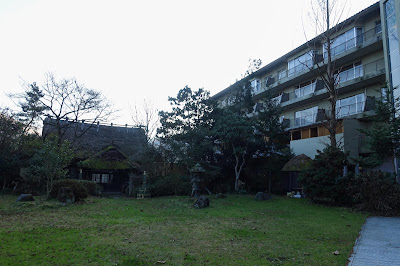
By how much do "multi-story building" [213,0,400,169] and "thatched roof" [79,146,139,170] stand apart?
36.9 ft

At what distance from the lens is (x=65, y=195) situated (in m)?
13.5

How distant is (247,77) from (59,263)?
22164 mm

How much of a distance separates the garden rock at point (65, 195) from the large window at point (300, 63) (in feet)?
67.3

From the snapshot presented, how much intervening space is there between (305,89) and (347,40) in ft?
16.4

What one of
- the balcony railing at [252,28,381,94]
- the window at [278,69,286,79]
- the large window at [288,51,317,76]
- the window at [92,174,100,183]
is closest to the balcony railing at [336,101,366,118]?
the balcony railing at [252,28,381,94]

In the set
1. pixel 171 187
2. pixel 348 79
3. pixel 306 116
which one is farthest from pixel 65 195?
pixel 348 79

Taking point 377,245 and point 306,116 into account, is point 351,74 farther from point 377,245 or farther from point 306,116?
point 377,245

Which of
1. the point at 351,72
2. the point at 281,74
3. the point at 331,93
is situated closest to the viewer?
the point at 331,93

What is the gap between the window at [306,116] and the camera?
74.9ft

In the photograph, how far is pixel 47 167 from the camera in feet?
46.9

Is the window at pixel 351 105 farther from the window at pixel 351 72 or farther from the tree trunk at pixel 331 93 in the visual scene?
the tree trunk at pixel 331 93

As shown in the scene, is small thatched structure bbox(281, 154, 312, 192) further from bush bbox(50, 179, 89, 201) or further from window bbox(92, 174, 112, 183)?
window bbox(92, 174, 112, 183)

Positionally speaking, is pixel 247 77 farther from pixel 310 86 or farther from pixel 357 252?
pixel 357 252

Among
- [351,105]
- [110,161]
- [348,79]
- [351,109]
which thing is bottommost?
[110,161]
